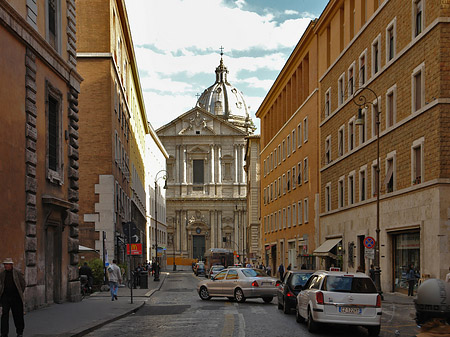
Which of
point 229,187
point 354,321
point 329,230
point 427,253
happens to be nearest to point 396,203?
point 427,253

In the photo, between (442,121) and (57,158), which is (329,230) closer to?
(442,121)

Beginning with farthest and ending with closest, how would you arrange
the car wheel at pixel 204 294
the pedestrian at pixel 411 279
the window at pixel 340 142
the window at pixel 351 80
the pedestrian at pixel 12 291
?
1. the window at pixel 340 142
2. the window at pixel 351 80
3. the pedestrian at pixel 411 279
4. the car wheel at pixel 204 294
5. the pedestrian at pixel 12 291

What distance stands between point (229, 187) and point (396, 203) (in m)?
91.4

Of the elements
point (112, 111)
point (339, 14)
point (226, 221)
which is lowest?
point (226, 221)

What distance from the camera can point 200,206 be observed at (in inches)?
4924

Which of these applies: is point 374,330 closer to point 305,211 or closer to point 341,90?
point 341,90

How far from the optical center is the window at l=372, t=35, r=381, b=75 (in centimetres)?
3725

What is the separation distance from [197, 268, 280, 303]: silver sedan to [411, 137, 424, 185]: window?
7.36 meters

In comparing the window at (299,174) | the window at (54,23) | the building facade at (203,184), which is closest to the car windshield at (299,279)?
the window at (54,23)

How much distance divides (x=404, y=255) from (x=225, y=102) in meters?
126

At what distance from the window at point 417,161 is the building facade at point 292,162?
19.5 meters

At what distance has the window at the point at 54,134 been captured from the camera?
966 inches

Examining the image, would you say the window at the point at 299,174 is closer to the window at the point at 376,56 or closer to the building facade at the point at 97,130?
the building facade at the point at 97,130

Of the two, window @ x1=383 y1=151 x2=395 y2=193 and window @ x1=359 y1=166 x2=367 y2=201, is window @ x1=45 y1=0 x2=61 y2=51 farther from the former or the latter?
window @ x1=359 y1=166 x2=367 y2=201
